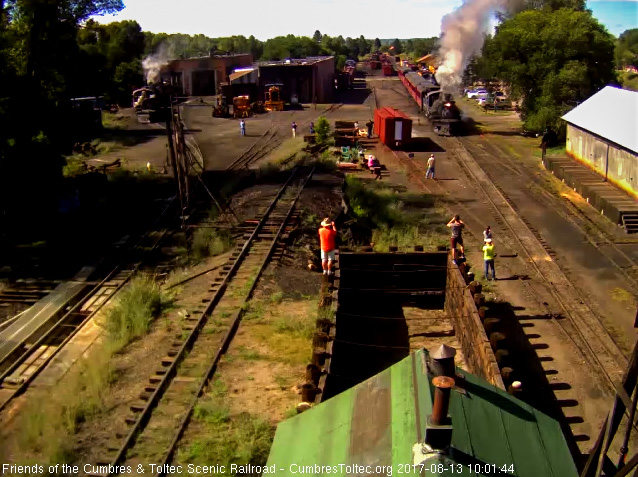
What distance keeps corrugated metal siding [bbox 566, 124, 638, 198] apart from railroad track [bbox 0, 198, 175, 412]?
1740 centimetres

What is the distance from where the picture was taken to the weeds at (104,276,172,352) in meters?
13.7

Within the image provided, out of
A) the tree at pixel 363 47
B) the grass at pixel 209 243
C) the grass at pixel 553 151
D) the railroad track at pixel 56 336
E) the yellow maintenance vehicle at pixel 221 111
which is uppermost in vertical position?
the tree at pixel 363 47

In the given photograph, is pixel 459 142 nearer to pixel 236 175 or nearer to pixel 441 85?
pixel 441 85

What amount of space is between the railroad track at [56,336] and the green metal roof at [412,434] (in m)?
9.10

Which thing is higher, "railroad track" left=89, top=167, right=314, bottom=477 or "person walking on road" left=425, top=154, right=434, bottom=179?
"person walking on road" left=425, top=154, right=434, bottom=179

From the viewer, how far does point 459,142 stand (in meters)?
38.3

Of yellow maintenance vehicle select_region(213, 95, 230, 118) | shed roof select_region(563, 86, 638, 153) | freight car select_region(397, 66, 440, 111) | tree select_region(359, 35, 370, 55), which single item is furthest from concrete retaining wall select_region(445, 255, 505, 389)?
tree select_region(359, 35, 370, 55)

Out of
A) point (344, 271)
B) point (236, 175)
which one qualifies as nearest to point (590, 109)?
point (236, 175)

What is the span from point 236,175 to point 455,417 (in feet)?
84.9

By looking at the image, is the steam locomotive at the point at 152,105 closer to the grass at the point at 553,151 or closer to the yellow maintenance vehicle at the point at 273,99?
the yellow maintenance vehicle at the point at 273,99

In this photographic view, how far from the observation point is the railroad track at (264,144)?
3290 cm

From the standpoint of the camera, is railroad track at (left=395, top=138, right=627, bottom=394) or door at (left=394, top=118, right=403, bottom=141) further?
door at (left=394, top=118, right=403, bottom=141)
